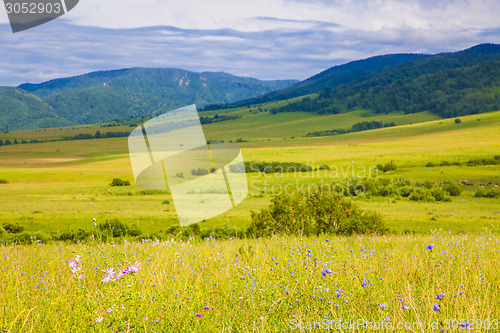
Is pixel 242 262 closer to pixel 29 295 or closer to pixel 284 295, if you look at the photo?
pixel 284 295

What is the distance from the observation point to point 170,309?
12.2 feet

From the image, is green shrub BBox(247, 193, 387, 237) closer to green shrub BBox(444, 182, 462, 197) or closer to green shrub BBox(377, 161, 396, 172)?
green shrub BBox(444, 182, 462, 197)

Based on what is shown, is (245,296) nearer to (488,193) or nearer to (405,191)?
(405,191)

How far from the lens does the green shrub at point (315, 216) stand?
1866 cm

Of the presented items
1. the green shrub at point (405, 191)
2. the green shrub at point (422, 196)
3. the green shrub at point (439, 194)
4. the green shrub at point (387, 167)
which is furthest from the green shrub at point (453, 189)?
Result: the green shrub at point (387, 167)

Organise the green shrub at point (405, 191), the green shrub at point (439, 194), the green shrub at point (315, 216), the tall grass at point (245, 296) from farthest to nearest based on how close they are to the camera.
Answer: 1. the green shrub at point (405, 191)
2. the green shrub at point (439, 194)
3. the green shrub at point (315, 216)
4. the tall grass at point (245, 296)

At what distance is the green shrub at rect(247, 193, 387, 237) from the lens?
18656mm

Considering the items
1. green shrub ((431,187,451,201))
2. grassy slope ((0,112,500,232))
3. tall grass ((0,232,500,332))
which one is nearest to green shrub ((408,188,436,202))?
green shrub ((431,187,451,201))

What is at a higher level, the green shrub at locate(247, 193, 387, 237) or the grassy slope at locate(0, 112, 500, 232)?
the green shrub at locate(247, 193, 387, 237)

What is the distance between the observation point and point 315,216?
19812mm

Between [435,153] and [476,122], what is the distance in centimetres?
8362

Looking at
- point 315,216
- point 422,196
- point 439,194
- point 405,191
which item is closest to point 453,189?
point 439,194

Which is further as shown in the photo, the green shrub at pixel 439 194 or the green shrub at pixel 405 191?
the green shrub at pixel 405 191

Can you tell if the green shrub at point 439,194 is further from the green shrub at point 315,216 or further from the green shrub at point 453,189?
the green shrub at point 315,216
